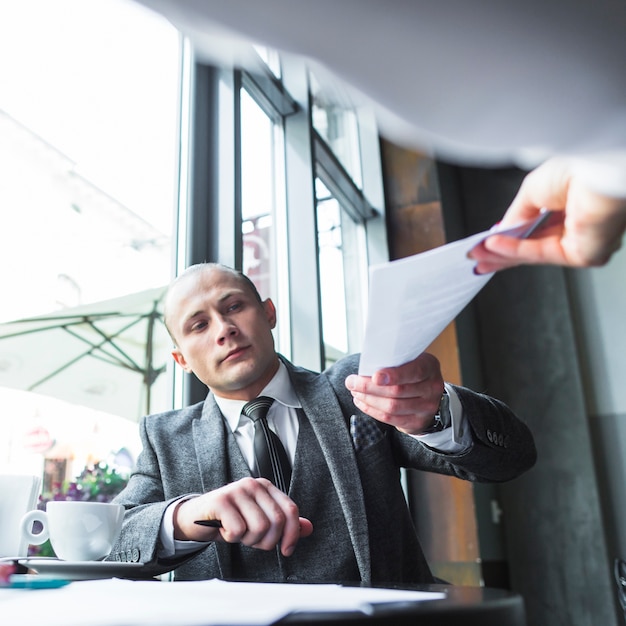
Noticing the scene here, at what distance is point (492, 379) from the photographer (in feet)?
12.5

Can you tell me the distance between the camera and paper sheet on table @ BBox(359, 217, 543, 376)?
54 cm

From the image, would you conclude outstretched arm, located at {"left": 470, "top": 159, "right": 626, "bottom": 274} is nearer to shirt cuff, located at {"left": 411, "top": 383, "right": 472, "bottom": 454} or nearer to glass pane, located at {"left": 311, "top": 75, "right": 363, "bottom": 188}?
shirt cuff, located at {"left": 411, "top": 383, "right": 472, "bottom": 454}

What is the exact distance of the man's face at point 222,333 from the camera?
1354 mm

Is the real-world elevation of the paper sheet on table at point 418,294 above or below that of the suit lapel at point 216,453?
above

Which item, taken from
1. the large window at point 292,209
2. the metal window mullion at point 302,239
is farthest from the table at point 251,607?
the metal window mullion at point 302,239

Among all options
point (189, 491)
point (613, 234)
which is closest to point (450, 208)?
point (189, 491)

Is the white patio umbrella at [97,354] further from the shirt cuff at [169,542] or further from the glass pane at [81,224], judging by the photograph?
the shirt cuff at [169,542]

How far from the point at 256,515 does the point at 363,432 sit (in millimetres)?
556

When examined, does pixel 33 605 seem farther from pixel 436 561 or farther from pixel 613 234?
pixel 436 561

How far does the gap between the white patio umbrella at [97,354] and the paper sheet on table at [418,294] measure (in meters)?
0.93

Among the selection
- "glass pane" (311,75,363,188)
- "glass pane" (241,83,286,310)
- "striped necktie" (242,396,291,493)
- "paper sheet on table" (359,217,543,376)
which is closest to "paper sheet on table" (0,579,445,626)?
"paper sheet on table" (359,217,543,376)

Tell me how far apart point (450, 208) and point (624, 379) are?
1400mm

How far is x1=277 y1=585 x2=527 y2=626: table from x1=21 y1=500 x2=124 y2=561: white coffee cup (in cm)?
53

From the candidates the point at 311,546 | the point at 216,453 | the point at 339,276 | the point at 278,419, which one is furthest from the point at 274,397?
the point at 339,276
